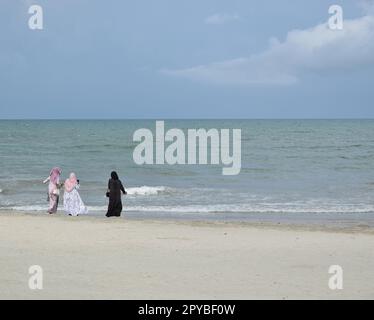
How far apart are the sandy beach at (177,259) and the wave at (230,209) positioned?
524 centimetres

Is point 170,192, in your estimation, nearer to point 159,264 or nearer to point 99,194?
point 99,194

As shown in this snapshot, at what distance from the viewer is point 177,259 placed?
1036 centimetres

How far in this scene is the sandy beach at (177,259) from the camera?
8.23 meters

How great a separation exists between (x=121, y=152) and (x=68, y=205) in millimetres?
33984

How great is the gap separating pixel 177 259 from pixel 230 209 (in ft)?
34.4

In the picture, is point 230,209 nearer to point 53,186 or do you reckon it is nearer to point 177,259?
point 53,186

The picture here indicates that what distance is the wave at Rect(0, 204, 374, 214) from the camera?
2023cm

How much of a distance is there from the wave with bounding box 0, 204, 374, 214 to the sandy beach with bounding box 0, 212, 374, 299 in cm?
524

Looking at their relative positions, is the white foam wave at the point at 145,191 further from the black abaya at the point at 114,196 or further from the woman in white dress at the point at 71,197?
the black abaya at the point at 114,196
